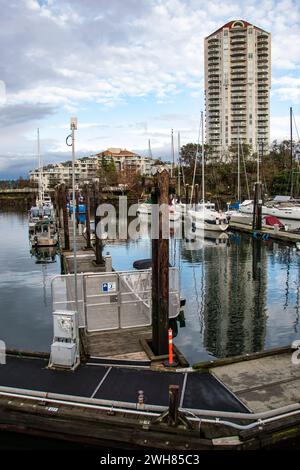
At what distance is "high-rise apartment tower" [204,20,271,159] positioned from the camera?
14950 centimetres

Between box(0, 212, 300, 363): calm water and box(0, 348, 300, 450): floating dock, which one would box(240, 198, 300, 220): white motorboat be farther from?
box(0, 348, 300, 450): floating dock

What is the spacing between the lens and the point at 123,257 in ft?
110

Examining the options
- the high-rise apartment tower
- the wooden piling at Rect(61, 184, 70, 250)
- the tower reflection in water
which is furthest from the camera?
the high-rise apartment tower

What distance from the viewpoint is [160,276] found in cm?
1037

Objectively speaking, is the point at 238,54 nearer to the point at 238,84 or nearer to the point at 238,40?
the point at 238,40

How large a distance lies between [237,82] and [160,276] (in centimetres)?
15485

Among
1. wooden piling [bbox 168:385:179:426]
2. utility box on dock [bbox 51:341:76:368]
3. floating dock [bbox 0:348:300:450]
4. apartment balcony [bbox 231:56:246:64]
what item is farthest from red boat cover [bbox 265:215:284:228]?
apartment balcony [bbox 231:56:246:64]

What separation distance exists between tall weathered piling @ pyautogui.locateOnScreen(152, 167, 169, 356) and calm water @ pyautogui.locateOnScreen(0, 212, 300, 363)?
323 centimetres

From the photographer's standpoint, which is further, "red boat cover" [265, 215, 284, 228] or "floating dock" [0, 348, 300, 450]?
"red boat cover" [265, 215, 284, 228]

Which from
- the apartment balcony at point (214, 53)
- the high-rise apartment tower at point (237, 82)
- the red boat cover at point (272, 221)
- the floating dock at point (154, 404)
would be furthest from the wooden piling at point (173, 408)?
the apartment balcony at point (214, 53)

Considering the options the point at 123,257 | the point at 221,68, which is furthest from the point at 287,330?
the point at 221,68

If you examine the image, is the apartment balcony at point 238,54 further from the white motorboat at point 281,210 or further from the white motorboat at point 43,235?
the white motorboat at point 43,235
